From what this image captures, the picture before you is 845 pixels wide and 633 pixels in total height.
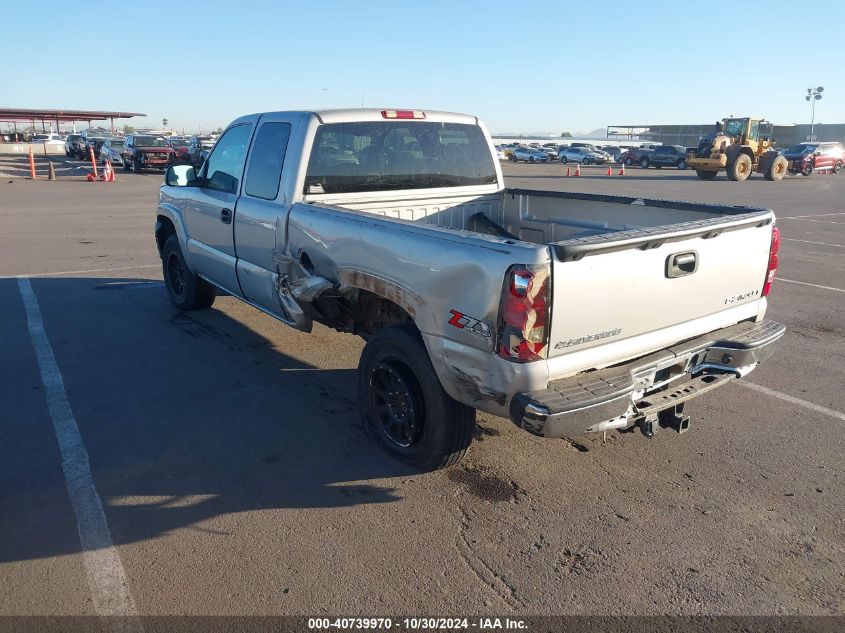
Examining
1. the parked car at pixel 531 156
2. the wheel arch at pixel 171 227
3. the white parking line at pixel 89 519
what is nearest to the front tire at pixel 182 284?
the wheel arch at pixel 171 227

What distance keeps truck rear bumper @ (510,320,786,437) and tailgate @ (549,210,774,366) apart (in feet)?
0.25

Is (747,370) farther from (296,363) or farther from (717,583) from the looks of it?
(296,363)

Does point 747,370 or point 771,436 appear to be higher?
point 747,370

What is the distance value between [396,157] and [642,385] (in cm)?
281

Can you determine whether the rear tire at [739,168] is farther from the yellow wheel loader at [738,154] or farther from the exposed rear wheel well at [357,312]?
the exposed rear wheel well at [357,312]

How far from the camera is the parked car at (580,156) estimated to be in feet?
175

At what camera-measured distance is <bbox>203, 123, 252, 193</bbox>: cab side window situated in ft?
18.7

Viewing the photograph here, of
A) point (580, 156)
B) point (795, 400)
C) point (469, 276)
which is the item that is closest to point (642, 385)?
point (469, 276)

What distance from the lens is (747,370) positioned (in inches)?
156

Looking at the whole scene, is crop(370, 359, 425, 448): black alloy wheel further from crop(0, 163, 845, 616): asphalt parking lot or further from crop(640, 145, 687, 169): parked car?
crop(640, 145, 687, 169): parked car

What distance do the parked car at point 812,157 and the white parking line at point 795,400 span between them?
116 feet

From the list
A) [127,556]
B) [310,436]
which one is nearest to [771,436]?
[310,436]

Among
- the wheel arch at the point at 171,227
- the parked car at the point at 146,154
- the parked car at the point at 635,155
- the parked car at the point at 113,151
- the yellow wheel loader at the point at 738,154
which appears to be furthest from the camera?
the parked car at the point at 635,155

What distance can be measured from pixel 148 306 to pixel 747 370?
6.26m
